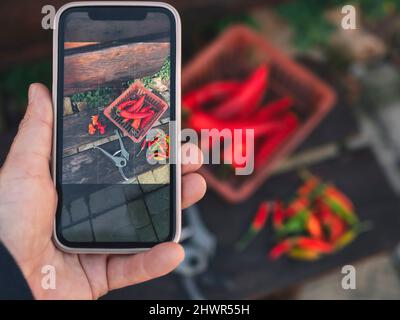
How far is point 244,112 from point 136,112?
61 cm

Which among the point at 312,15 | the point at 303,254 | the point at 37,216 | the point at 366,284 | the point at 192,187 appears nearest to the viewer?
the point at 37,216

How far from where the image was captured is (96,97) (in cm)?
117

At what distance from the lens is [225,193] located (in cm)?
168

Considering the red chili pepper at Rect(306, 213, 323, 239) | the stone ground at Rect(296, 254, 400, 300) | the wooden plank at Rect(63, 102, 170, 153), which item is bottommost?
the stone ground at Rect(296, 254, 400, 300)

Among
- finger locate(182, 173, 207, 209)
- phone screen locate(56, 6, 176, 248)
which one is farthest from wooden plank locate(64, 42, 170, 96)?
finger locate(182, 173, 207, 209)

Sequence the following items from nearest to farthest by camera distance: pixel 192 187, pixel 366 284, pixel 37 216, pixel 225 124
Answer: pixel 37 216 < pixel 192 187 < pixel 225 124 < pixel 366 284

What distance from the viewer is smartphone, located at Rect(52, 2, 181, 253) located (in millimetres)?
1159

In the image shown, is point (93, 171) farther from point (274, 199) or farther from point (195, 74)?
point (274, 199)

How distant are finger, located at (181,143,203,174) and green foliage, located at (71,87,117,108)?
26 cm

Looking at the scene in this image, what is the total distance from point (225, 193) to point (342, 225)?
1.60 ft

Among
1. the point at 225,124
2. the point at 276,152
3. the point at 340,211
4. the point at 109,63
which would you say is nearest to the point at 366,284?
the point at 340,211

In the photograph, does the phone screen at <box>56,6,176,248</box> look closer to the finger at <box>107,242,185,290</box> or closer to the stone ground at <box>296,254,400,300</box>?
the finger at <box>107,242,185,290</box>

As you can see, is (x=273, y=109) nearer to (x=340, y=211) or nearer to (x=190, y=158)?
(x=340, y=211)

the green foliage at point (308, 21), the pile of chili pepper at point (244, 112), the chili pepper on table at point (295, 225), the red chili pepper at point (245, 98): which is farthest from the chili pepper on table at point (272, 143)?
the green foliage at point (308, 21)
